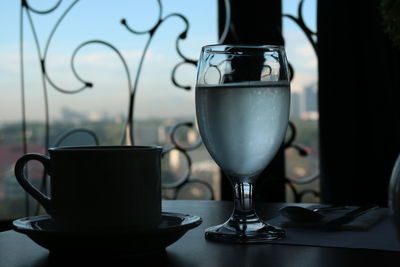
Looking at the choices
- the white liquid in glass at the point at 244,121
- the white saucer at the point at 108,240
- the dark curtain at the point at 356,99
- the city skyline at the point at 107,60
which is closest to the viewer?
the white saucer at the point at 108,240

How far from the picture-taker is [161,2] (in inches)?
74.8

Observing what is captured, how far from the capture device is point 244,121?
2.07 ft

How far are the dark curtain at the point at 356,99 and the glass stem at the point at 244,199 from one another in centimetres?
140

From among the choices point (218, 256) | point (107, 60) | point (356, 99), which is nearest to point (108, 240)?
point (218, 256)


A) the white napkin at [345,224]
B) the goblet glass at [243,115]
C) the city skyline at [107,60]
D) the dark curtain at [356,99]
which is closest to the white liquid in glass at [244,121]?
the goblet glass at [243,115]

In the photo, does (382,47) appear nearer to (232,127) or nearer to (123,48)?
(123,48)

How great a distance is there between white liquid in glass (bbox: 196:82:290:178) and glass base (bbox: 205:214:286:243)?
0.18ft

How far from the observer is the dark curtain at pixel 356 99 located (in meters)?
2.00

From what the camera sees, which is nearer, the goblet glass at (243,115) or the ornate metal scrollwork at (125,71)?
the goblet glass at (243,115)

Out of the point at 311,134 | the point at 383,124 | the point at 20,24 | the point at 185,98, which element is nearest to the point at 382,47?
the point at 383,124

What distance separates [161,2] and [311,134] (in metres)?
0.70

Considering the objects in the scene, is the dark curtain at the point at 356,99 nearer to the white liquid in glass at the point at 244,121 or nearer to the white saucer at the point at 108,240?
the white liquid in glass at the point at 244,121

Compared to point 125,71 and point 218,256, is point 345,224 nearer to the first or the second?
point 218,256

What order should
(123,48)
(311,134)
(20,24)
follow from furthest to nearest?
(311,134) → (123,48) → (20,24)
